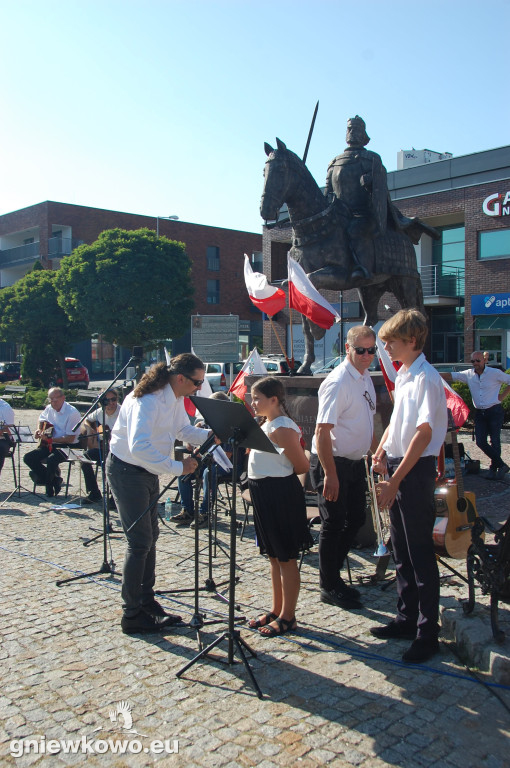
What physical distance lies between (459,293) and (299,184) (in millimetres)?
25617

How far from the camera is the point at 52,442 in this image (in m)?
9.70

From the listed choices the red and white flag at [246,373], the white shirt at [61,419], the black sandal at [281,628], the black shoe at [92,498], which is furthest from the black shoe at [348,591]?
the white shirt at [61,419]

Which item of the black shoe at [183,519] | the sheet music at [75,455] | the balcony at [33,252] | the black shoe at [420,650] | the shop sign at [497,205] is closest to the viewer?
the black shoe at [420,650]

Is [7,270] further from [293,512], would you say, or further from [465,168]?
[293,512]

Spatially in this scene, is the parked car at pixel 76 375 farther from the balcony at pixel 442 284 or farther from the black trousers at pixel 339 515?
the black trousers at pixel 339 515

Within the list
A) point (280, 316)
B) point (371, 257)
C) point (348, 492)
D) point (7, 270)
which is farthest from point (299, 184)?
point (7, 270)

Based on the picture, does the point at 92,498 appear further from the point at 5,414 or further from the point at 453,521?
the point at 453,521

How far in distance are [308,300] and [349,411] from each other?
13.4 feet

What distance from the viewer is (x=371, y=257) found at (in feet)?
31.2

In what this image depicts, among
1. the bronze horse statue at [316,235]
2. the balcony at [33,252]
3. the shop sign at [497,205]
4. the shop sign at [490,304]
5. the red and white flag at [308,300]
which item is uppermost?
Answer: the balcony at [33,252]

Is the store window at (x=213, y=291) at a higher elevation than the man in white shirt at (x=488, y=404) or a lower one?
higher

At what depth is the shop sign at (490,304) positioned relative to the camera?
29.7 metres

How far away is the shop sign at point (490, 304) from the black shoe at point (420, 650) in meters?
27.7

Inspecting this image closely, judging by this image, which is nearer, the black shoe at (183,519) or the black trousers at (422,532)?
the black trousers at (422,532)
